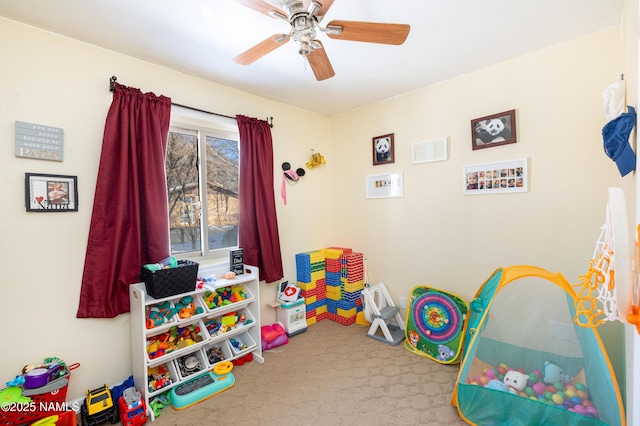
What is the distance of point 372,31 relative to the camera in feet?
4.72

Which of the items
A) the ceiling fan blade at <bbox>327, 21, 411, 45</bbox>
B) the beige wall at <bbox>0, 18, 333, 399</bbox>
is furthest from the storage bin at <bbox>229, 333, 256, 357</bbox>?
the ceiling fan blade at <bbox>327, 21, 411, 45</bbox>

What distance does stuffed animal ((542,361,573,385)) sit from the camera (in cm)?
162

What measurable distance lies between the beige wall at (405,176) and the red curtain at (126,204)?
0.30 feet

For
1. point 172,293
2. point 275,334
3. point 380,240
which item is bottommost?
point 275,334

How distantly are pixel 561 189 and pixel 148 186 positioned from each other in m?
3.06

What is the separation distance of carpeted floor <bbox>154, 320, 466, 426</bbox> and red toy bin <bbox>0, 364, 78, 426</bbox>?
562mm

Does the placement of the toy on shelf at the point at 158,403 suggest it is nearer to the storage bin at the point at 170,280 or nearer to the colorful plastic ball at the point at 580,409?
Result: the storage bin at the point at 170,280

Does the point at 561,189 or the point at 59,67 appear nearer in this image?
the point at 59,67

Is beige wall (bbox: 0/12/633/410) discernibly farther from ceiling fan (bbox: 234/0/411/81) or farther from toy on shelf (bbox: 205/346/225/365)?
ceiling fan (bbox: 234/0/411/81)

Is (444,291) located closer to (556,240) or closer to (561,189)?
(556,240)

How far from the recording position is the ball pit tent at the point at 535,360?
1.49m

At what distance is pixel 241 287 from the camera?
2557 mm

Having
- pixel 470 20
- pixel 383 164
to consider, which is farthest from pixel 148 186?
pixel 470 20

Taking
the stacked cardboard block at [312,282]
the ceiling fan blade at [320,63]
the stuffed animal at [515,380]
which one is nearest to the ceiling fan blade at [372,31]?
the ceiling fan blade at [320,63]
